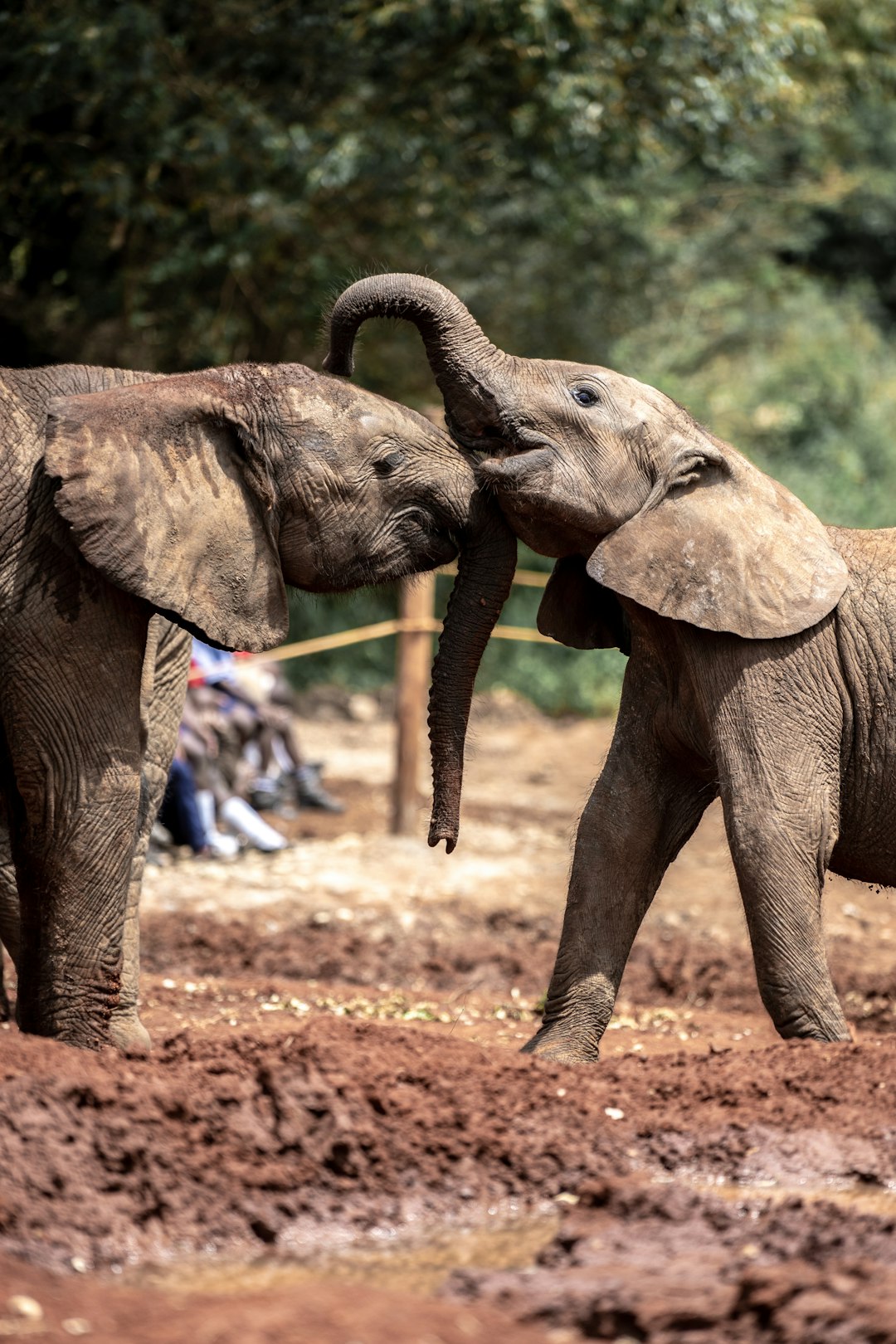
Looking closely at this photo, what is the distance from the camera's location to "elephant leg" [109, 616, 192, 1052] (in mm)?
5824

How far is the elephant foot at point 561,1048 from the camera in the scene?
5.55m

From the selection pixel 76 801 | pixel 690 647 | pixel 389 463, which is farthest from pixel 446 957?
pixel 76 801

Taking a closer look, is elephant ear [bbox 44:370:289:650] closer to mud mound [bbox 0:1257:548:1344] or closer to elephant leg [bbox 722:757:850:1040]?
elephant leg [bbox 722:757:850:1040]

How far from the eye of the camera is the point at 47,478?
15.9ft

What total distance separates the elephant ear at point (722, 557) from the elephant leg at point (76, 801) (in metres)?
1.54

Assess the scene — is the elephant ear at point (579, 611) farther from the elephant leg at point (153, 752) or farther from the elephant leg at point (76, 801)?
the elephant leg at point (76, 801)

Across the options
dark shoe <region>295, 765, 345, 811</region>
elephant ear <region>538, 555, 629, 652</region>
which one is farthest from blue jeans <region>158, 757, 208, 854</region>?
elephant ear <region>538, 555, 629, 652</region>

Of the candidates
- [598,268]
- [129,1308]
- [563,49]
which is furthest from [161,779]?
[598,268]

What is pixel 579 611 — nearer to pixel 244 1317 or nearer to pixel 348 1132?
pixel 348 1132

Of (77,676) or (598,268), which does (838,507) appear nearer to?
(598,268)

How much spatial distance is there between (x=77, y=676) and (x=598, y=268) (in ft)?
58.6

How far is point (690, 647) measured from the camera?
549cm

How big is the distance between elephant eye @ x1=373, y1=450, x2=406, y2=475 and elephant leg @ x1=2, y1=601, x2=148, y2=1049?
34.1 inches

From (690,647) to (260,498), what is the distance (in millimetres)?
1454
